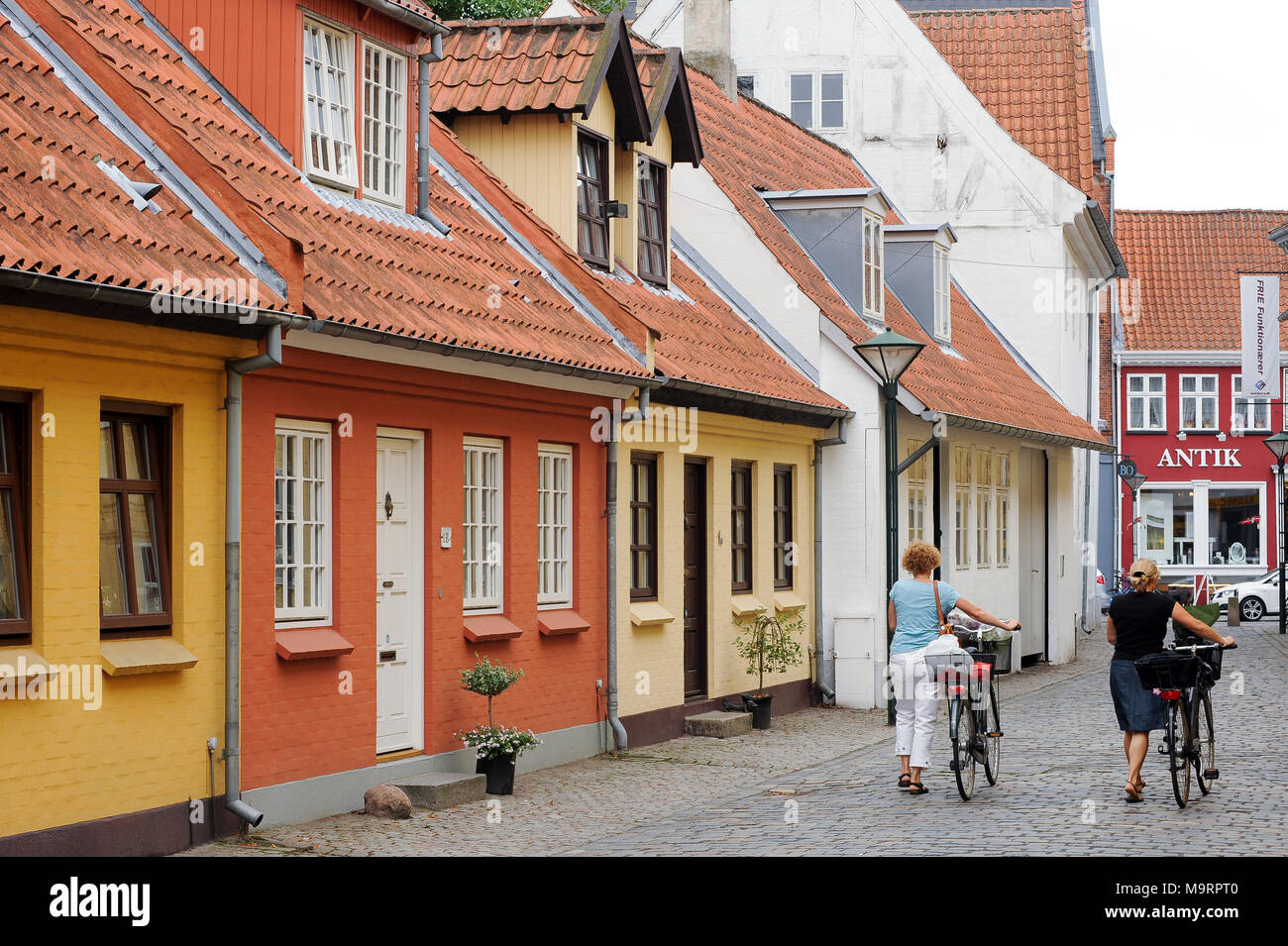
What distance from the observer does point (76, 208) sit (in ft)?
31.8

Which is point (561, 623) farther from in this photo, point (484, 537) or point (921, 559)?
point (921, 559)

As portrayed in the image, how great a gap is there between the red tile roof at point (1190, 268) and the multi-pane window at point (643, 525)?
38277 mm

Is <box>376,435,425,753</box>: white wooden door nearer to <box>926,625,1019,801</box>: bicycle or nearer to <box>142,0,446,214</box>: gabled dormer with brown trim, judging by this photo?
<box>142,0,446,214</box>: gabled dormer with brown trim

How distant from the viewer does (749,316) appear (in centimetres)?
2098

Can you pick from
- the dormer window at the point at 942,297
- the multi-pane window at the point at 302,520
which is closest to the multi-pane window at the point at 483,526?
the multi-pane window at the point at 302,520

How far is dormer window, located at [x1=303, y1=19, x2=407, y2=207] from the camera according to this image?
13.3 m

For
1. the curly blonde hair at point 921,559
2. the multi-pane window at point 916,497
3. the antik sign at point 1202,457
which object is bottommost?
the curly blonde hair at point 921,559

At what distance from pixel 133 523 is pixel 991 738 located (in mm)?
6400

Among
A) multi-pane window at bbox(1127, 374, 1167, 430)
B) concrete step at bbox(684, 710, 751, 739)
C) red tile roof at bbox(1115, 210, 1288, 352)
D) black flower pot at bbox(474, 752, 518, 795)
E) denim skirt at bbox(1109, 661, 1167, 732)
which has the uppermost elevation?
red tile roof at bbox(1115, 210, 1288, 352)

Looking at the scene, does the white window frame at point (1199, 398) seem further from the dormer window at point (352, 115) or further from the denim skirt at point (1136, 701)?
the denim skirt at point (1136, 701)

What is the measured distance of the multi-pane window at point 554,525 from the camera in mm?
15016

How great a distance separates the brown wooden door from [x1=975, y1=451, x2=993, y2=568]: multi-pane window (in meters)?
8.71

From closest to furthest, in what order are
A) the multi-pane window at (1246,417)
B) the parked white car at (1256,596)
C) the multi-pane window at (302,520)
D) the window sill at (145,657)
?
the window sill at (145,657), the multi-pane window at (302,520), the parked white car at (1256,596), the multi-pane window at (1246,417)

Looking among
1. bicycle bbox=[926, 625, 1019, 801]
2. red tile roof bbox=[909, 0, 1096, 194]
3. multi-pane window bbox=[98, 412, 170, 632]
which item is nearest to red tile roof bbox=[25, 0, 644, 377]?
multi-pane window bbox=[98, 412, 170, 632]
